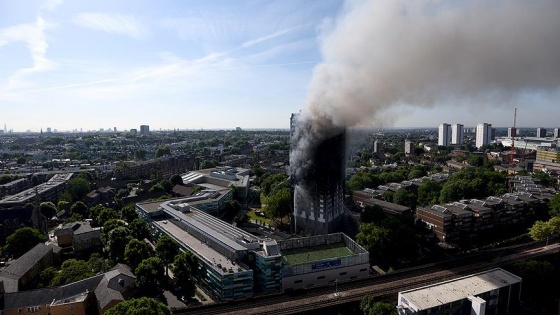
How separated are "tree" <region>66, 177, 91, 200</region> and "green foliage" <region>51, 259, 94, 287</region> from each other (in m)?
24.0

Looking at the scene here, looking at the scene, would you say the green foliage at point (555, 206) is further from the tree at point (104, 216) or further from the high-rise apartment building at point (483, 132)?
the high-rise apartment building at point (483, 132)

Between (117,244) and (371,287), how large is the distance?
1599cm

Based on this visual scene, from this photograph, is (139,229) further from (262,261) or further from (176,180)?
(176,180)

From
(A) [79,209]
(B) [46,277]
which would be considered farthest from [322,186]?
(A) [79,209]

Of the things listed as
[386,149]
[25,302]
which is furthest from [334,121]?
[386,149]

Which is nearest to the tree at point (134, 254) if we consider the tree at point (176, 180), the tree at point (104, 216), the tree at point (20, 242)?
the tree at point (20, 242)

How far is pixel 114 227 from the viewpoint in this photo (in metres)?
25.3

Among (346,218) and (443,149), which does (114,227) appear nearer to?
(346,218)

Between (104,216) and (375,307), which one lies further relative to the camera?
(104,216)

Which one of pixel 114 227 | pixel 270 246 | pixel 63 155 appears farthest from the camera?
pixel 63 155

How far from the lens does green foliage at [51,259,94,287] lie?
19.3 metres

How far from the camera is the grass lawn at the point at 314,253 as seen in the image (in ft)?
69.9

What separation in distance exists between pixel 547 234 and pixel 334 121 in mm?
17216

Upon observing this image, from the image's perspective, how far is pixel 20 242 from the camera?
2466cm
